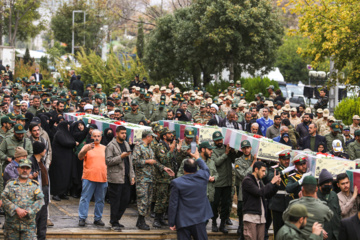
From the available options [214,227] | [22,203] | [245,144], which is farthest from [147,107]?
[22,203]

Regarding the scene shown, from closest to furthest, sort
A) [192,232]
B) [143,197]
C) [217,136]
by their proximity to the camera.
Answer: [192,232] → [143,197] → [217,136]

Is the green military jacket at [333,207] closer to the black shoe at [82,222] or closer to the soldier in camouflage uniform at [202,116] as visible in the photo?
the black shoe at [82,222]

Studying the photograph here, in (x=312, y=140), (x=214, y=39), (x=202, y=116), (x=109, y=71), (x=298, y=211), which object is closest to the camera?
(x=298, y=211)

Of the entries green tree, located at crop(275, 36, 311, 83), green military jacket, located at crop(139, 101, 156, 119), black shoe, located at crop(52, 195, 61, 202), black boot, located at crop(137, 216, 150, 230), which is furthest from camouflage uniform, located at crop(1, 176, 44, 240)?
green tree, located at crop(275, 36, 311, 83)

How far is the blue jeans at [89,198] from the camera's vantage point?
12.3 metres

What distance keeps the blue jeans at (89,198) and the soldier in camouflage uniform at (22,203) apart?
250 centimetres

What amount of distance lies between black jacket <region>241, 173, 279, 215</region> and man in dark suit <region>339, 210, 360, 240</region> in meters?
2.41

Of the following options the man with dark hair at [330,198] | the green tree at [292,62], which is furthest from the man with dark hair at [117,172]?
the green tree at [292,62]

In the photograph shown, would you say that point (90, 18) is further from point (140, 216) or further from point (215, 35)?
point (140, 216)

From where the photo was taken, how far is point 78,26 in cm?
5872

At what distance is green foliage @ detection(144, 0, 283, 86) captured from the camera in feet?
92.5

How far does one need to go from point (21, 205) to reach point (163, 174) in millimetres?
3802

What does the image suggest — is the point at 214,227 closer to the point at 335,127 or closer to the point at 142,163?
the point at 142,163

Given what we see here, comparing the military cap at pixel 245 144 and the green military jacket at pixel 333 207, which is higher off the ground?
the military cap at pixel 245 144
